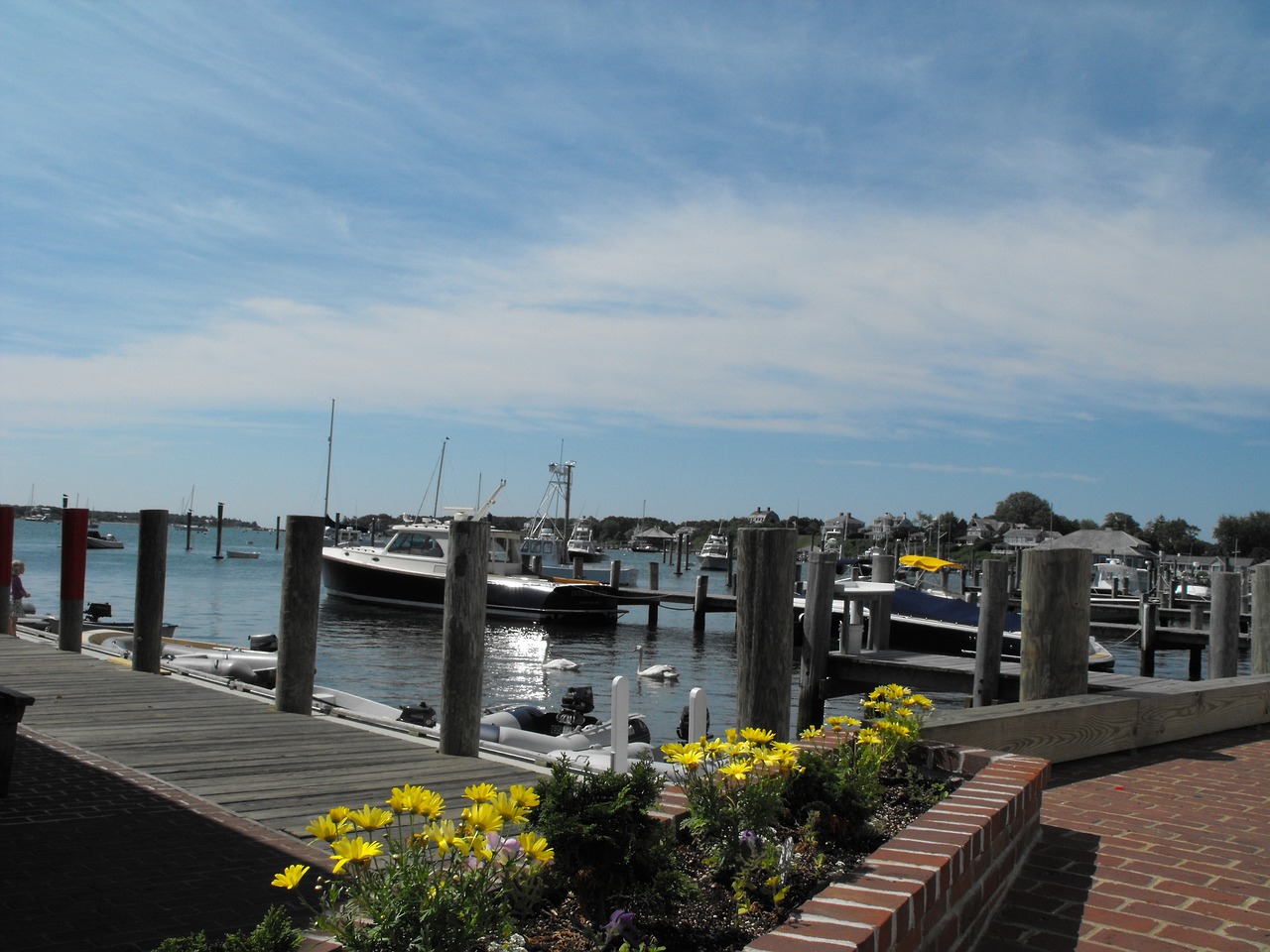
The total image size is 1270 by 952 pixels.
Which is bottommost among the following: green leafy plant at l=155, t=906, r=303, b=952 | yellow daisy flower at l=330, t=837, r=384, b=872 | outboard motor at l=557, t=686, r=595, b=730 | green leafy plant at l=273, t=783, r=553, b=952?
outboard motor at l=557, t=686, r=595, b=730

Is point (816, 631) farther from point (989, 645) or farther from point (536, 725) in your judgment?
point (536, 725)

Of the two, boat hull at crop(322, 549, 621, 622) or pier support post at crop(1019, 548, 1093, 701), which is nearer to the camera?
pier support post at crop(1019, 548, 1093, 701)

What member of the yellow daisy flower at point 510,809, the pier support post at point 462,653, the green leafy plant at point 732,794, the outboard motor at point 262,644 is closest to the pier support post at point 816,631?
the pier support post at point 462,653

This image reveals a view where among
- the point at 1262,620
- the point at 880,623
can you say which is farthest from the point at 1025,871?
the point at 880,623

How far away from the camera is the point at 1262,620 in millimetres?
10195

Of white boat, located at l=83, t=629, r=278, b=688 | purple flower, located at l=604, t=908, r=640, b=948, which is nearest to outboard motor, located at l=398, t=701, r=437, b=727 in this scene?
white boat, located at l=83, t=629, r=278, b=688

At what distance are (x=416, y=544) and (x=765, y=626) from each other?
32.0 m

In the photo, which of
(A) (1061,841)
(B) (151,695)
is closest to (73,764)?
(B) (151,695)

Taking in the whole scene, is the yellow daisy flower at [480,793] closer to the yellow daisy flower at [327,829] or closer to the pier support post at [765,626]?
the yellow daisy flower at [327,829]

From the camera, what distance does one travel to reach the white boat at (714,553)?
340 feet

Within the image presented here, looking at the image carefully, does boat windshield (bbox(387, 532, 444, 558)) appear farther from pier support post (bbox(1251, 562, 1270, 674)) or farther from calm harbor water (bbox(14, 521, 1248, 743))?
pier support post (bbox(1251, 562, 1270, 674))

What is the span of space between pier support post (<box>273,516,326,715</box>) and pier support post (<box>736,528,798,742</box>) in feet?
12.8

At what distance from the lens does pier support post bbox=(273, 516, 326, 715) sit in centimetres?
877

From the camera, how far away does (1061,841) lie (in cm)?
476
